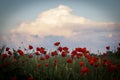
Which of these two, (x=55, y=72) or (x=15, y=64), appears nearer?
(x=55, y=72)

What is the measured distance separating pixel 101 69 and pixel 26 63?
2.67 meters

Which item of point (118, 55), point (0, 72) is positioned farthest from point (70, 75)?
point (118, 55)

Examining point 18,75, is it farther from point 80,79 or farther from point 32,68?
point 80,79

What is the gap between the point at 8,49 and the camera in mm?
8312

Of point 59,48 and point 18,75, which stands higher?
point 59,48

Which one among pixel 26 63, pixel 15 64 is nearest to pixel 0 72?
pixel 15 64

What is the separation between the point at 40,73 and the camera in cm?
700

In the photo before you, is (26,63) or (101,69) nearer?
(101,69)

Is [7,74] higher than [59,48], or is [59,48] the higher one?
[59,48]

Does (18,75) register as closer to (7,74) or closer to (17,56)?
(7,74)

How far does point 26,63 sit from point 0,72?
1459 millimetres

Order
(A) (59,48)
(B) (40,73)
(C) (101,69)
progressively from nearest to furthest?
(B) (40,73) < (C) (101,69) < (A) (59,48)

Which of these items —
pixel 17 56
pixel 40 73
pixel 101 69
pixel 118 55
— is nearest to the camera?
pixel 40 73

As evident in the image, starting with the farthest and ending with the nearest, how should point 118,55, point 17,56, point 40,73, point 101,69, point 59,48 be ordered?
point 118,55
point 17,56
point 59,48
point 101,69
point 40,73
